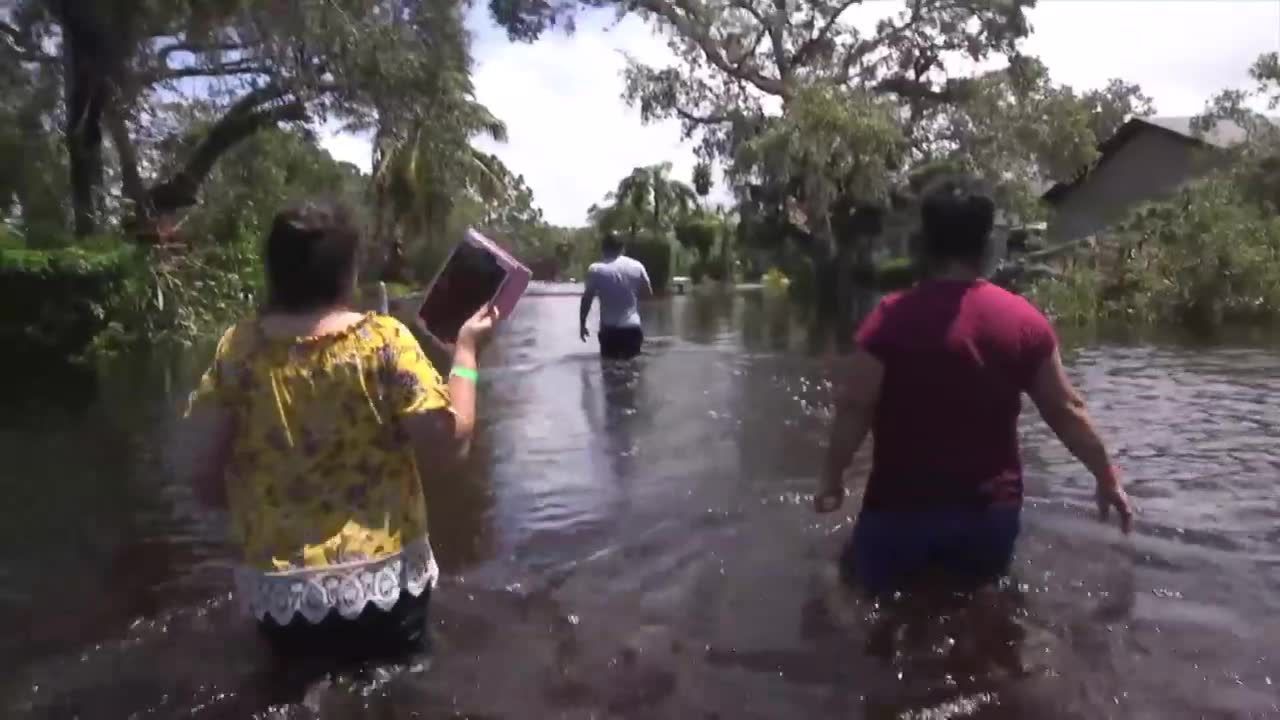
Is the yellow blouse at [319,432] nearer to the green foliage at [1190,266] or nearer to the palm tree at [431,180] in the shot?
the green foliage at [1190,266]

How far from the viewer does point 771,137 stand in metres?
28.1

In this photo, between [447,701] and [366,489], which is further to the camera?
[447,701]

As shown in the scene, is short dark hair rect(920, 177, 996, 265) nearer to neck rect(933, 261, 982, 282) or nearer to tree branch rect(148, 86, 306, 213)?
neck rect(933, 261, 982, 282)

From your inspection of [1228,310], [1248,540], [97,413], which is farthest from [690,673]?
[1228,310]

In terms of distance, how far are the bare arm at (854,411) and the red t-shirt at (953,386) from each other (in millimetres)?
32

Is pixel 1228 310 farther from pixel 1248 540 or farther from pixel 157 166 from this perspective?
pixel 157 166

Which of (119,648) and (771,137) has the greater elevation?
(771,137)

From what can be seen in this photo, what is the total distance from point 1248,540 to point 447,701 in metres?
3.98

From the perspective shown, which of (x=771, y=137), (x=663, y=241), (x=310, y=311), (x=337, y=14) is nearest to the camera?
(x=310, y=311)

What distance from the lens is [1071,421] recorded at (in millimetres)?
3998

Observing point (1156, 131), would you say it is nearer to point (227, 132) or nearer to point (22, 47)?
point (227, 132)

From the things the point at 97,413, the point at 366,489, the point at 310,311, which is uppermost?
the point at 310,311

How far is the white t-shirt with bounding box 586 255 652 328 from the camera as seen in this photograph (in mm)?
12617

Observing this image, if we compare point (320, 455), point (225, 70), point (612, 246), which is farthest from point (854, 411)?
point (225, 70)
